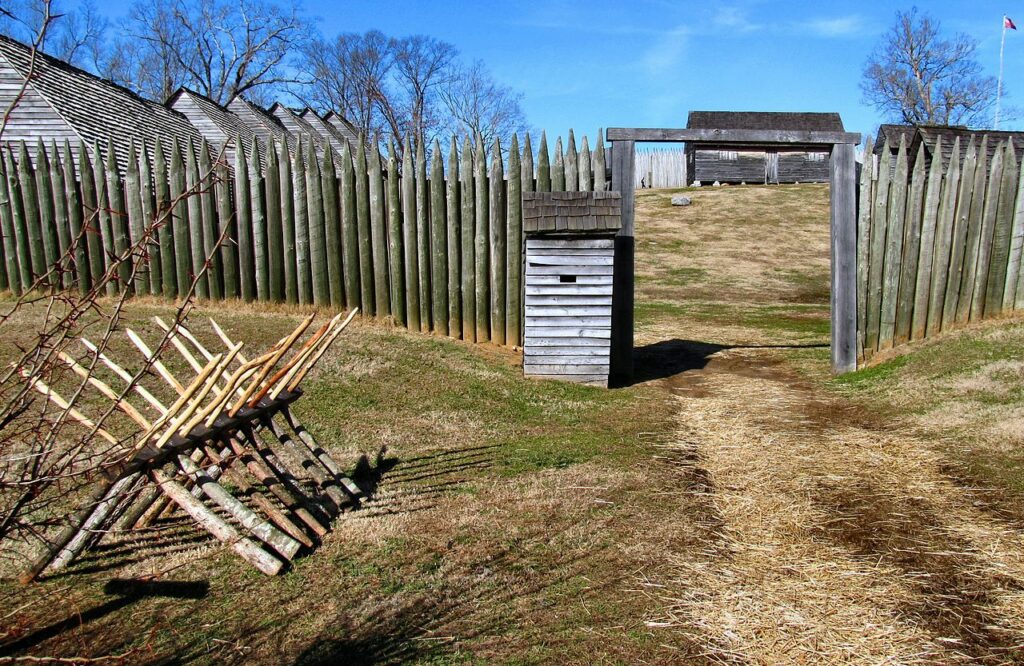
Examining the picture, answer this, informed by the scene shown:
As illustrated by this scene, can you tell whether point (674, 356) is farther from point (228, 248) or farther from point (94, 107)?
point (94, 107)

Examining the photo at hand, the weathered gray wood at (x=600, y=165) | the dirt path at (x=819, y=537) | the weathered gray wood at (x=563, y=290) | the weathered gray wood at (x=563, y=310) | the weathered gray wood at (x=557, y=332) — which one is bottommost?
the dirt path at (x=819, y=537)

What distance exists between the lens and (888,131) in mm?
29734

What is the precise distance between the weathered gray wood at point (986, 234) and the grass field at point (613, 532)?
0.50 metres

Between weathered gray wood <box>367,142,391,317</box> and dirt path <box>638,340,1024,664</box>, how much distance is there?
4325 millimetres

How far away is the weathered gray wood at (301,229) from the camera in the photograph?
9.66m

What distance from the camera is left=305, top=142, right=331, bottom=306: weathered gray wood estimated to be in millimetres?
9641

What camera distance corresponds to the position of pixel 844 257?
31.4 feet

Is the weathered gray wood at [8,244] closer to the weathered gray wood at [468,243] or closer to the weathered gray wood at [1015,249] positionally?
the weathered gray wood at [468,243]

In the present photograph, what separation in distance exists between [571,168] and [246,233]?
3.98 metres

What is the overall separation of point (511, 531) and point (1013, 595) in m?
2.57

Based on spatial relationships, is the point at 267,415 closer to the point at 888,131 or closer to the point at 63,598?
the point at 63,598

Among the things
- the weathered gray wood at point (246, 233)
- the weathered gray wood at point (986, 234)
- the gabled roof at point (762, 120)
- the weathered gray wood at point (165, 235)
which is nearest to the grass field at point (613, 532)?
the weathered gray wood at point (986, 234)

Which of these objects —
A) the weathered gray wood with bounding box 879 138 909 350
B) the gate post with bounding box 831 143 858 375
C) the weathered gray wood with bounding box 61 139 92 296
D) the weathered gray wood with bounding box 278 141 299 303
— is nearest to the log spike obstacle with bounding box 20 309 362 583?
the weathered gray wood with bounding box 278 141 299 303

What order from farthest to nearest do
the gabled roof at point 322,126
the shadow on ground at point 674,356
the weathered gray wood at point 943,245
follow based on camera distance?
1. the gabled roof at point 322,126
2. the shadow on ground at point 674,356
3. the weathered gray wood at point 943,245
